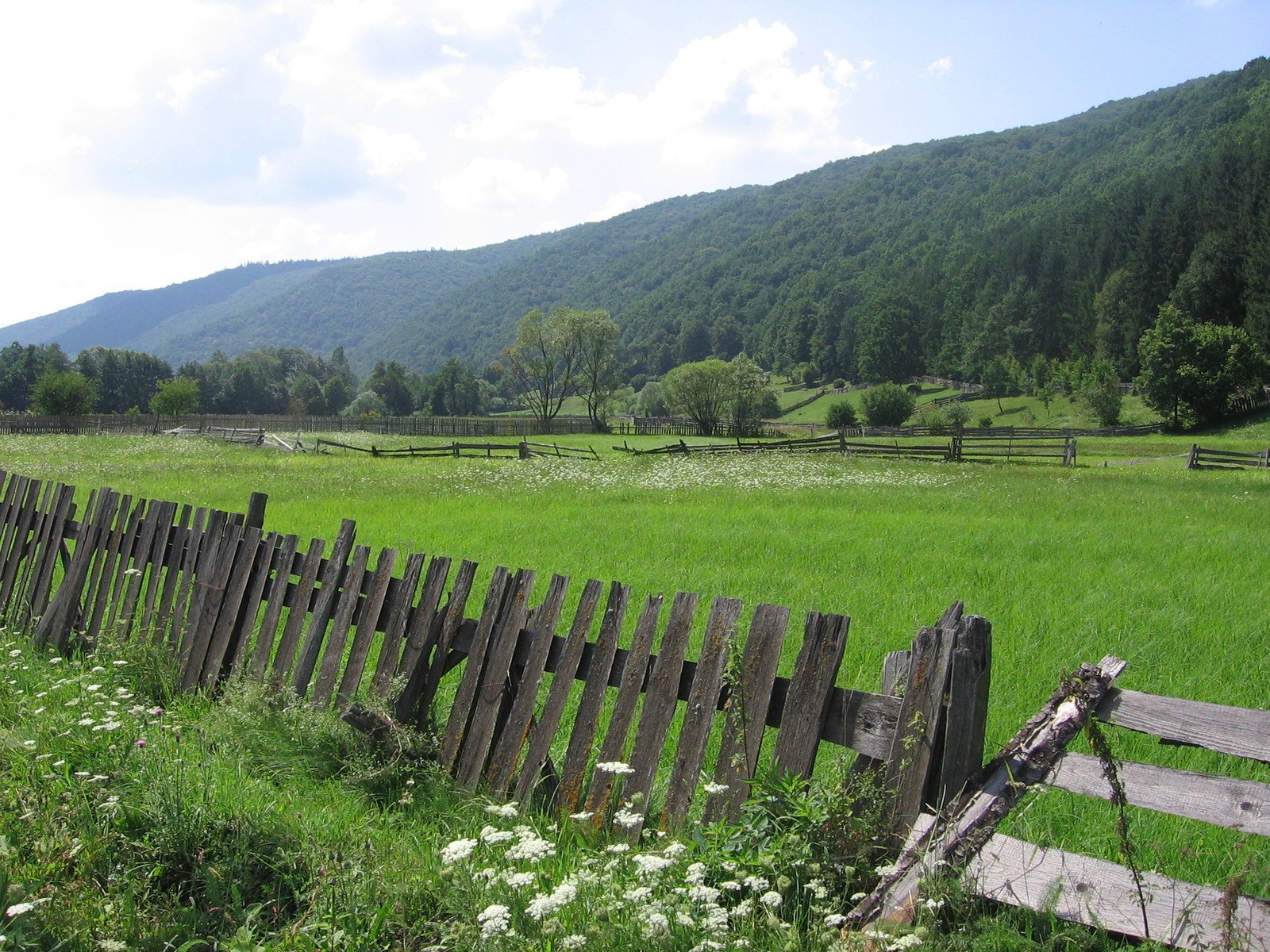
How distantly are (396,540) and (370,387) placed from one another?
13552 centimetres

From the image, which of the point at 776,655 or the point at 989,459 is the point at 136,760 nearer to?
the point at 776,655

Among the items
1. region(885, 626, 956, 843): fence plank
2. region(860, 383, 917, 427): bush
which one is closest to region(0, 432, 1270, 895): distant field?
region(885, 626, 956, 843): fence plank

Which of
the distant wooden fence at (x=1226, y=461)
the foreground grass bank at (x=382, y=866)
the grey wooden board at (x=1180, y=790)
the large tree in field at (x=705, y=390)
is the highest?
the large tree in field at (x=705, y=390)

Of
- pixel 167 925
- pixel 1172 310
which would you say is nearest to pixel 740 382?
pixel 1172 310

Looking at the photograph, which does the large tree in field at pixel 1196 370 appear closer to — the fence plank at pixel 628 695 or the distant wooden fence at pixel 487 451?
the distant wooden fence at pixel 487 451

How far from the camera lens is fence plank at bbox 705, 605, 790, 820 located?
3.33 m

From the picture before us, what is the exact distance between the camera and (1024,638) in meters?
7.64

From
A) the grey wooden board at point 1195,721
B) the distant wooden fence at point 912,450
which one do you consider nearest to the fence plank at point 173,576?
the grey wooden board at point 1195,721

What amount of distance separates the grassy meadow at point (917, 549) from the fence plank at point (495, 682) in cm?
22

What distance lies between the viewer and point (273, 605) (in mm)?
5406

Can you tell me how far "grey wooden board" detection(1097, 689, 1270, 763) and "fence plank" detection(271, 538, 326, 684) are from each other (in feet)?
14.0

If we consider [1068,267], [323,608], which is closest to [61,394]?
[323,608]

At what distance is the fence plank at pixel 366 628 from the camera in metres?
4.75

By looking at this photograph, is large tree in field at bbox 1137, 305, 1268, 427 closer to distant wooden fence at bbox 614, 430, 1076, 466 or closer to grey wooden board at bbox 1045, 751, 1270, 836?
distant wooden fence at bbox 614, 430, 1076, 466
